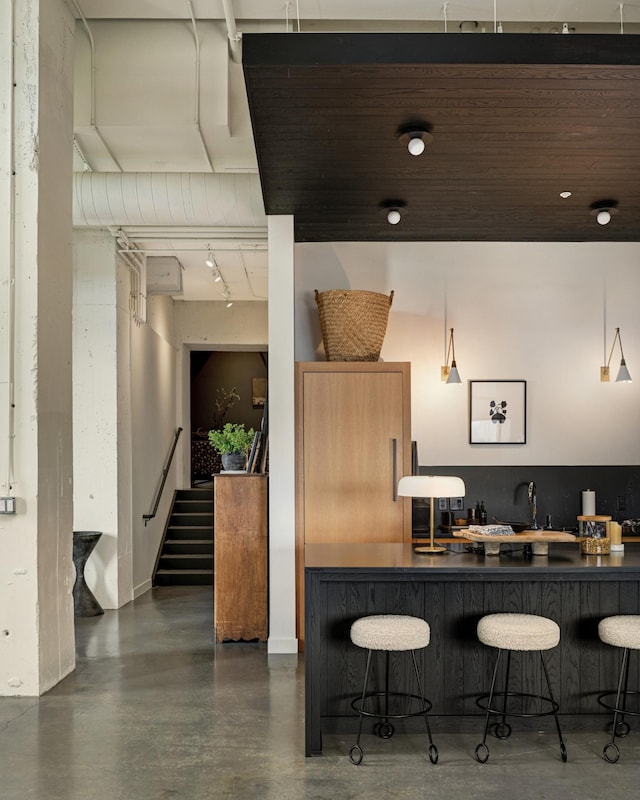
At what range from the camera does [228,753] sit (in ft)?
14.4

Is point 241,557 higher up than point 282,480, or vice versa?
point 282,480

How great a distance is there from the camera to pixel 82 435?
881cm

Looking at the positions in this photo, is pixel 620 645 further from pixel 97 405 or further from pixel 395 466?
pixel 97 405

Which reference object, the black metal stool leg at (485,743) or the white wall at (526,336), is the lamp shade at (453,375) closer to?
the white wall at (526,336)

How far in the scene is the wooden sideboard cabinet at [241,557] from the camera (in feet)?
23.0

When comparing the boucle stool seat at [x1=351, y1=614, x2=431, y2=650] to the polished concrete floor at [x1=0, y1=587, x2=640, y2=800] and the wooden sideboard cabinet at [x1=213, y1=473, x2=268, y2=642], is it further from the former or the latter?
the wooden sideboard cabinet at [x1=213, y1=473, x2=268, y2=642]

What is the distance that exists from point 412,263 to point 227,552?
295cm

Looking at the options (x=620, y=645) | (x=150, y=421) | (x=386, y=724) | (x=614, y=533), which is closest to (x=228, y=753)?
(x=386, y=724)

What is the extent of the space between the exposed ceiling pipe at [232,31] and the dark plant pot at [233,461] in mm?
3210

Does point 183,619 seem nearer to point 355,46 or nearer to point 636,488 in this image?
point 636,488

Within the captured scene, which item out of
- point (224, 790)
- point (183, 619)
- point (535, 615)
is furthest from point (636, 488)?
point (224, 790)

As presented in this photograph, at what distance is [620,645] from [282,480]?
2994 mm

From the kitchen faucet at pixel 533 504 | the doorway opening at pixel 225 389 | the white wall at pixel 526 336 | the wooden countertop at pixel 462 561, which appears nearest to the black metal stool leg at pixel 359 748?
the wooden countertop at pixel 462 561

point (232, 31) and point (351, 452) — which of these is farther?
point (351, 452)
